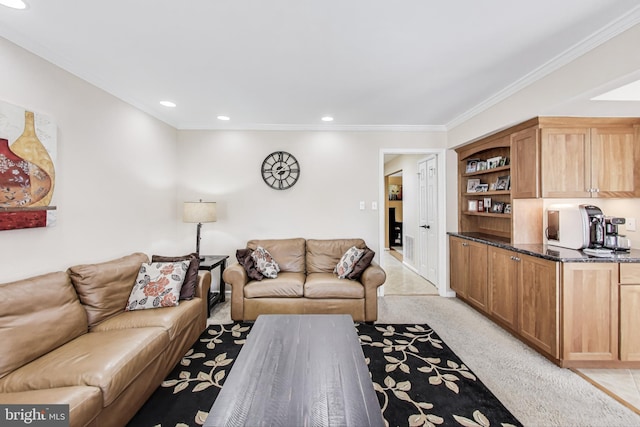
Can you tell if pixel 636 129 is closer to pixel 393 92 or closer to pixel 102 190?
pixel 393 92

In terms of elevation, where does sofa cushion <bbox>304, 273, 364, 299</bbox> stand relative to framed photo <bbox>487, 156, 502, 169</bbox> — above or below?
below

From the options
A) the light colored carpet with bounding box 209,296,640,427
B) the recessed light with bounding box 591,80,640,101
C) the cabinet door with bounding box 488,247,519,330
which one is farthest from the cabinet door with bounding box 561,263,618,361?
the recessed light with bounding box 591,80,640,101

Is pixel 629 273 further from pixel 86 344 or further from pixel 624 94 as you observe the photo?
pixel 86 344

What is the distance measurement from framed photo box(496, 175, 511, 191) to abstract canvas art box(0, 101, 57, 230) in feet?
14.8

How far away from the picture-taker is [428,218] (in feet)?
15.9

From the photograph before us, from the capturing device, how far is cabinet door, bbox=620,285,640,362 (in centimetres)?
220

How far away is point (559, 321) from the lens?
2.29 m

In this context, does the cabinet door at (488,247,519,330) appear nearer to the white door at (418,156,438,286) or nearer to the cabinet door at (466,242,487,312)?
the cabinet door at (466,242,487,312)

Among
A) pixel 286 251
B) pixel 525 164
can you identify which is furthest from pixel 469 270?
pixel 286 251

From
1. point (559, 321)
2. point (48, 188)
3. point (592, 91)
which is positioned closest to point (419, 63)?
point (592, 91)

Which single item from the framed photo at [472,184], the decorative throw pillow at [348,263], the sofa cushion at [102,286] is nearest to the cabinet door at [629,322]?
the framed photo at [472,184]

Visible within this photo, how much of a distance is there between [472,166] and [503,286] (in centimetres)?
178

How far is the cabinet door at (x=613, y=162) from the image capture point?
2631 millimetres

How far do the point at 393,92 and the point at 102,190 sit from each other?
3.04 meters
